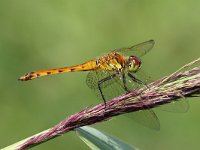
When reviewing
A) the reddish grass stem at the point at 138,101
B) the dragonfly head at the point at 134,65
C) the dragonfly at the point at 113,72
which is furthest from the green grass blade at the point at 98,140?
the dragonfly head at the point at 134,65

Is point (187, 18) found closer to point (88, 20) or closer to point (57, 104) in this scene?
point (88, 20)

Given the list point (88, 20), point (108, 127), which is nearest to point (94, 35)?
point (88, 20)

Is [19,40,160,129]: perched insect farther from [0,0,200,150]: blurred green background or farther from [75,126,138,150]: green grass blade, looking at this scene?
[0,0,200,150]: blurred green background

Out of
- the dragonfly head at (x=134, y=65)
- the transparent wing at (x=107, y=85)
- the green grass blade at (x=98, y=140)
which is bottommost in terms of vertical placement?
the green grass blade at (x=98, y=140)

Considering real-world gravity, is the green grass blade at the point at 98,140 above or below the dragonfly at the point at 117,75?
below

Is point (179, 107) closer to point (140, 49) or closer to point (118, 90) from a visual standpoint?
point (118, 90)

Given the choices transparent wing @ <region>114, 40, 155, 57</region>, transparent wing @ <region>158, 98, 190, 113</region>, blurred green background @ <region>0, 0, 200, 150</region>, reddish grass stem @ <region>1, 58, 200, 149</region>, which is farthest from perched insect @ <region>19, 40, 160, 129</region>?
blurred green background @ <region>0, 0, 200, 150</region>

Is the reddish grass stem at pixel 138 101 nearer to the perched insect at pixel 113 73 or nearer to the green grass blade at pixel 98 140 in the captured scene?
the green grass blade at pixel 98 140

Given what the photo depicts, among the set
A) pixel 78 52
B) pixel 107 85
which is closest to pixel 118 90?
pixel 107 85
